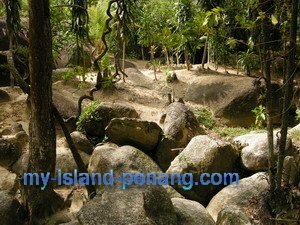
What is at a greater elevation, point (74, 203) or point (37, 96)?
point (37, 96)

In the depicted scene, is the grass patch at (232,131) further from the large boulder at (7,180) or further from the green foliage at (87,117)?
the large boulder at (7,180)

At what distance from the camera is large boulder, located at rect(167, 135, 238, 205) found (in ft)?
21.5

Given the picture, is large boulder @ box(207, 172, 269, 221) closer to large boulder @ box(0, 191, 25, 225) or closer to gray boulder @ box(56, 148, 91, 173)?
gray boulder @ box(56, 148, 91, 173)

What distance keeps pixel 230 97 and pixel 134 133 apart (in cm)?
329

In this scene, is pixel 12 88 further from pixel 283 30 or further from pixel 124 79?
pixel 283 30

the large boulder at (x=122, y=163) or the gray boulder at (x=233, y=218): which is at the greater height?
the large boulder at (x=122, y=163)

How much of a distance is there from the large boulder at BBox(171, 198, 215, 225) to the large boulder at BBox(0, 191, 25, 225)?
2.32 metres

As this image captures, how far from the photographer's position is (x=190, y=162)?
21.9 feet

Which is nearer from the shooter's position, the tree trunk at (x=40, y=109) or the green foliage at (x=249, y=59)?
the green foliage at (x=249, y=59)

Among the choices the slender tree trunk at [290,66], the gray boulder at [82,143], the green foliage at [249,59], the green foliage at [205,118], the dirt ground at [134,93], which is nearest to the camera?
the slender tree trunk at [290,66]

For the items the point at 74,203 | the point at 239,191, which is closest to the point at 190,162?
the point at 239,191

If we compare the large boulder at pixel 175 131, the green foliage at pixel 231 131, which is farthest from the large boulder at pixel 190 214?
the green foliage at pixel 231 131

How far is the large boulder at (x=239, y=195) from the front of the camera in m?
5.90

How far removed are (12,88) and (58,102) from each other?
197 centimetres
